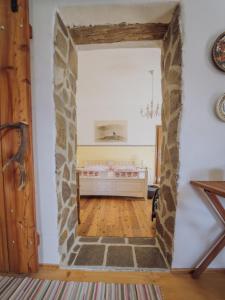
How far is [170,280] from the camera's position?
1385mm

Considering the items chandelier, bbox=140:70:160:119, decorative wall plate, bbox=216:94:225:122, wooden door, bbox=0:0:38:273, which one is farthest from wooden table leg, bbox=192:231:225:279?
chandelier, bbox=140:70:160:119

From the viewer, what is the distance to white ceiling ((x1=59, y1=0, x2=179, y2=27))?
1323 mm

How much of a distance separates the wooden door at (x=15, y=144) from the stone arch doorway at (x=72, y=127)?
0.75 feet

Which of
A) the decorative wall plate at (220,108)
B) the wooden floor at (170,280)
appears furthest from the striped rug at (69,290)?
the decorative wall plate at (220,108)

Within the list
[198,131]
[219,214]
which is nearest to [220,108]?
[198,131]

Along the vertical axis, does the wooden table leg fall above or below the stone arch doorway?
below

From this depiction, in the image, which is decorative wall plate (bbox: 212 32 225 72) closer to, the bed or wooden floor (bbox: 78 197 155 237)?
wooden floor (bbox: 78 197 155 237)

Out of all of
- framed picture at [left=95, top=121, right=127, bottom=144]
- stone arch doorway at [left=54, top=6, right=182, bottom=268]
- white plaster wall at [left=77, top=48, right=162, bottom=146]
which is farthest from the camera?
framed picture at [left=95, top=121, right=127, bottom=144]

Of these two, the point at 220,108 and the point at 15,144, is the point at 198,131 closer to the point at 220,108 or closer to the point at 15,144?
the point at 220,108

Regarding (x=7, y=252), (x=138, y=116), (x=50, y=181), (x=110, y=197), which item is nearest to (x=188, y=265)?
(x=50, y=181)

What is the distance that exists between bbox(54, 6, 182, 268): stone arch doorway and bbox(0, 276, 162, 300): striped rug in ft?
0.77

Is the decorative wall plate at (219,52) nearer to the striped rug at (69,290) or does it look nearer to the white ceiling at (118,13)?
the white ceiling at (118,13)

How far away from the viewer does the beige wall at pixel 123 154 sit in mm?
5121

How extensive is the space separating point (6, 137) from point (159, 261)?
179 centimetres
